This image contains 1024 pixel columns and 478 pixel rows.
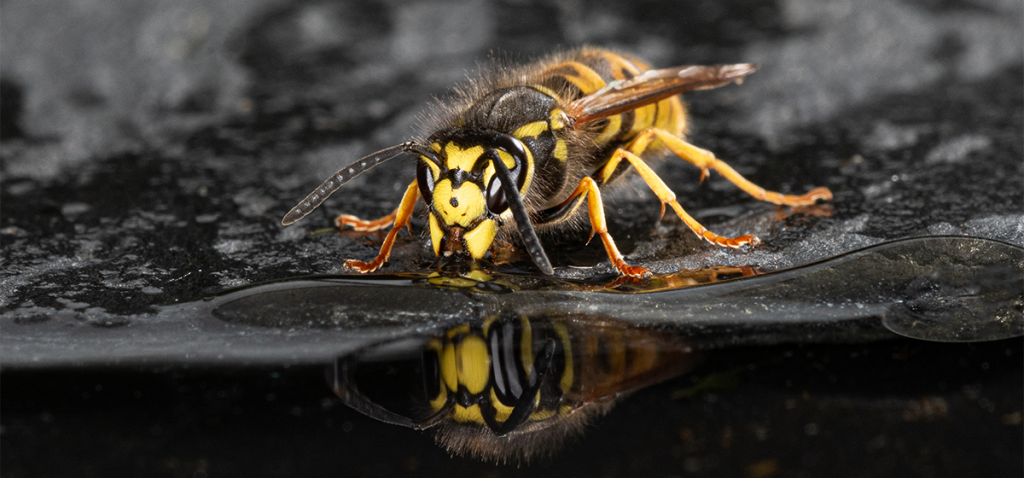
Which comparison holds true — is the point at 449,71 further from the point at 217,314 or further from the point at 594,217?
the point at 217,314

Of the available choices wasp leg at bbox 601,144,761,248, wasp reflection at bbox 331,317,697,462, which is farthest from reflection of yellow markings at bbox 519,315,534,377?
wasp leg at bbox 601,144,761,248

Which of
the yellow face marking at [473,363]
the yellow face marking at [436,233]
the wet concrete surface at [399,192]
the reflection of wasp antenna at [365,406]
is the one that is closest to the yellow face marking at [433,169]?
the yellow face marking at [436,233]

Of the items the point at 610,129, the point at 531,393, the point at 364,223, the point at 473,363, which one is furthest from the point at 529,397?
the point at 610,129

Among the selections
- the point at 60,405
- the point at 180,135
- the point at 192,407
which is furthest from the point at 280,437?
the point at 180,135

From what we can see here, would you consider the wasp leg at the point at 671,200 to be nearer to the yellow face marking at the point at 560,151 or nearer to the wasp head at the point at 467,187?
the yellow face marking at the point at 560,151

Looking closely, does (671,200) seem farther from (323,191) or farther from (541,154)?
(323,191)
